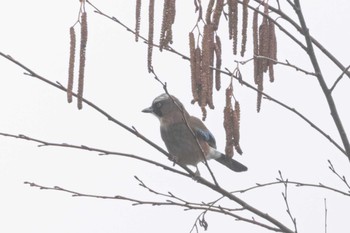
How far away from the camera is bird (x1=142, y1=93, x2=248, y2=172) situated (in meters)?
7.74

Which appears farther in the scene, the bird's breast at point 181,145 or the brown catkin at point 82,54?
the bird's breast at point 181,145

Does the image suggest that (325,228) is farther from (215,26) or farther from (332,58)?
(215,26)

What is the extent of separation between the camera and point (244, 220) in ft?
12.7

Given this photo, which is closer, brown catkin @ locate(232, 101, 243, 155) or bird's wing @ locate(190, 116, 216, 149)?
brown catkin @ locate(232, 101, 243, 155)

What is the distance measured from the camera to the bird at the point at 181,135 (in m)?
7.74

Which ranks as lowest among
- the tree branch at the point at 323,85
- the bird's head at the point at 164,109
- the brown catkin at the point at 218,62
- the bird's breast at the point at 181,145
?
the tree branch at the point at 323,85

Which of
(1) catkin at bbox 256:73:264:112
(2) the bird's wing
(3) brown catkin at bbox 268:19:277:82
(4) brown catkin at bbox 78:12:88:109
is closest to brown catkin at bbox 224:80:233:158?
(1) catkin at bbox 256:73:264:112

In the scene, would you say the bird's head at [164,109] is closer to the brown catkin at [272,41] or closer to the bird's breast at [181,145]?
the bird's breast at [181,145]

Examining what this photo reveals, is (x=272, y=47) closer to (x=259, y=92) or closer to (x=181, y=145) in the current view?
(x=259, y=92)

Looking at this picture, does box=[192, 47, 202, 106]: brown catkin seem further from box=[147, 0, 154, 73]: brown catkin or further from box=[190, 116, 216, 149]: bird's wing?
box=[190, 116, 216, 149]: bird's wing

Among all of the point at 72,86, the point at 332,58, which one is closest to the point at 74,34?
the point at 72,86

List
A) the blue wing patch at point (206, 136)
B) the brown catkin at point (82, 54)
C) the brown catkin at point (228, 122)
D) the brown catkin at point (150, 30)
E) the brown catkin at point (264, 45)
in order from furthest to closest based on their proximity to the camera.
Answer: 1. the blue wing patch at point (206, 136)
2. the brown catkin at point (264, 45)
3. the brown catkin at point (228, 122)
4. the brown catkin at point (82, 54)
5. the brown catkin at point (150, 30)

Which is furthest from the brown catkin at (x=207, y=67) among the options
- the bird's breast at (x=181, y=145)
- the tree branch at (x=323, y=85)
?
the bird's breast at (x=181, y=145)

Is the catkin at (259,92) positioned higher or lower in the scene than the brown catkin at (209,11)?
lower
